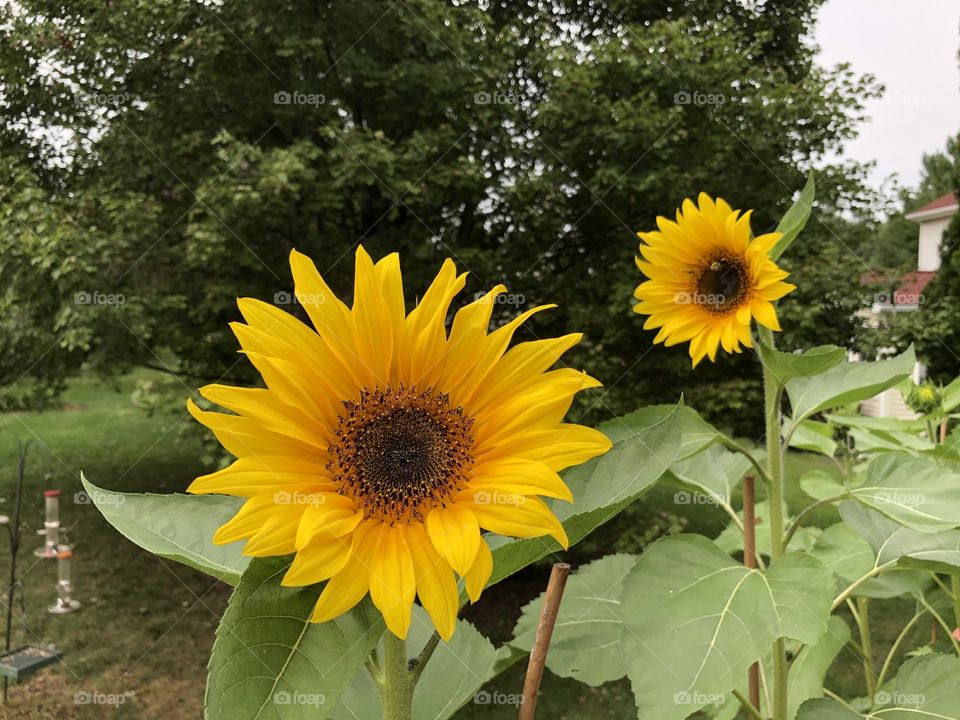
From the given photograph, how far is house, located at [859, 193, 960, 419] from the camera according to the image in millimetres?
7109

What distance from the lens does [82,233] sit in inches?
217

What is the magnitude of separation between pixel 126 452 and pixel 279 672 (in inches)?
462

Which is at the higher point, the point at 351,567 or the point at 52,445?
the point at 351,567

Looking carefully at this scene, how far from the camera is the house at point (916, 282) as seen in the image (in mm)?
7109

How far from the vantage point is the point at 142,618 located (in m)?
6.47

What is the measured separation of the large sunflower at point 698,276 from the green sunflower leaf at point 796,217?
14.1 inches

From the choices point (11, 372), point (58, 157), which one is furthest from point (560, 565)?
point (58, 157)

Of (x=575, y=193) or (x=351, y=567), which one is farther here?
(x=575, y=193)

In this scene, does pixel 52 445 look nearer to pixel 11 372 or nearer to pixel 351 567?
pixel 11 372

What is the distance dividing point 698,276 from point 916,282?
737 cm
